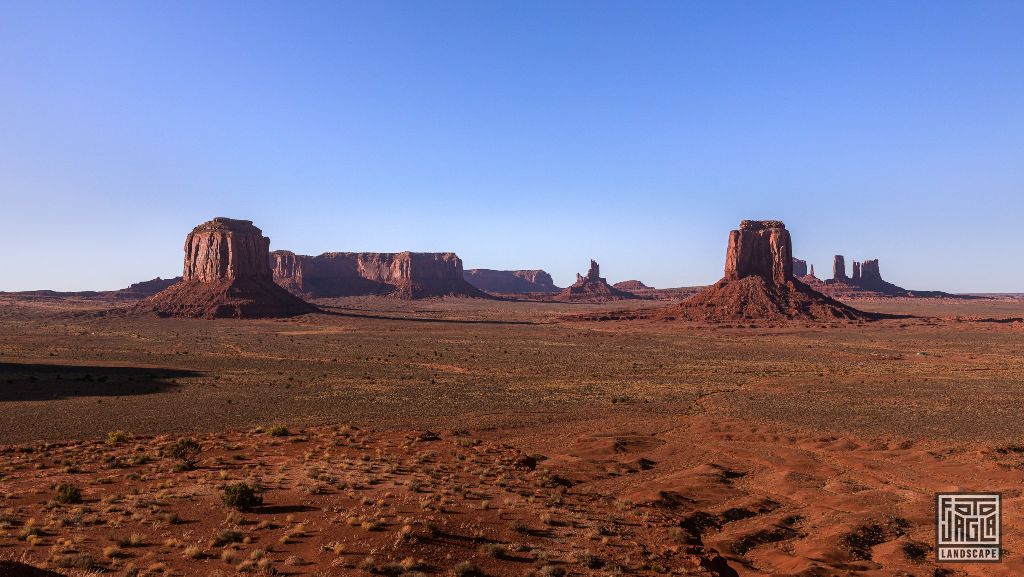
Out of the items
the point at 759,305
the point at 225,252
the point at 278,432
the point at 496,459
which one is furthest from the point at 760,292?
the point at 225,252

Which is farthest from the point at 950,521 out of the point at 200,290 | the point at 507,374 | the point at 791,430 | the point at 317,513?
the point at 200,290

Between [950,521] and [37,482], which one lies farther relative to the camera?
[37,482]

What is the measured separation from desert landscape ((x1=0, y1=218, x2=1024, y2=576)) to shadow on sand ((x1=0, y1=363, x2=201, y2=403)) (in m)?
0.39

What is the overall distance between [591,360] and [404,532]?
132 ft

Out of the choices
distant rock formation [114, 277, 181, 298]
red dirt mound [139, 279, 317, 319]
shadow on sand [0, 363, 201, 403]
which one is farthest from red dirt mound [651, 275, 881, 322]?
distant rock formation [114, 277, 181, 298]

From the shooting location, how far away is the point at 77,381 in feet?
121

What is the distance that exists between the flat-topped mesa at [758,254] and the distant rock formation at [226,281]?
7810 centimetres

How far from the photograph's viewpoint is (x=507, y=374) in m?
42.1

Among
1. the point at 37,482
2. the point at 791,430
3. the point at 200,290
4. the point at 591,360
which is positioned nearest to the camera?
the point at 37,482

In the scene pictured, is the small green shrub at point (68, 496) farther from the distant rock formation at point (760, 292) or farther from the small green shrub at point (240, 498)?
the distant rock formation at point (760, 292)

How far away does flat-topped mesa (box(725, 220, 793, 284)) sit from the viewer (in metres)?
106

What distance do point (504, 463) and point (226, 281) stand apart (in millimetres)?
106044

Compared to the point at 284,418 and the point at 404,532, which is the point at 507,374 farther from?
the point at 404,532

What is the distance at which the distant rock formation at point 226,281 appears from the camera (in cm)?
10269
